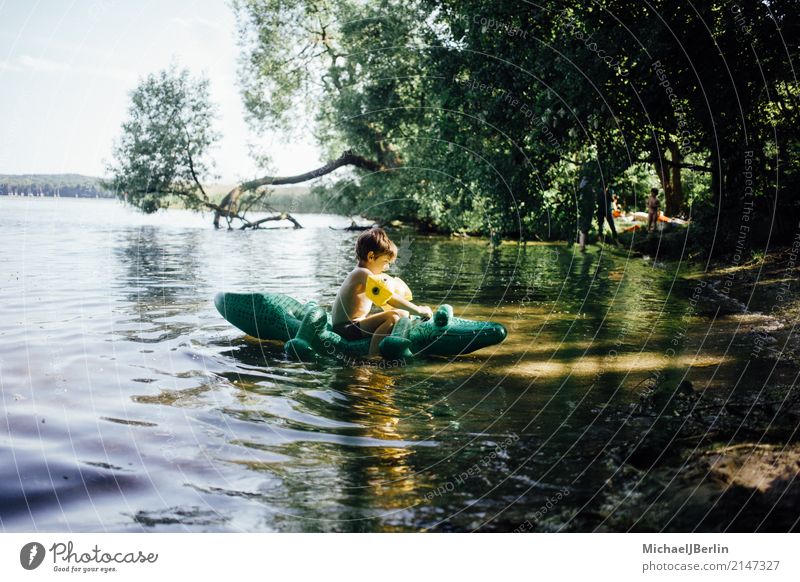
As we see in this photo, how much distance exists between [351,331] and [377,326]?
27 centimetres

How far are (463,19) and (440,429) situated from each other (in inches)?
353

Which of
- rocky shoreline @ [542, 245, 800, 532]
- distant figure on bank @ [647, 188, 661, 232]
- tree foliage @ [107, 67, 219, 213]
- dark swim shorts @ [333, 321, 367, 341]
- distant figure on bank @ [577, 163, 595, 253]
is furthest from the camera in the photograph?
distant figure on bank @ [647, 188, 661, 232]

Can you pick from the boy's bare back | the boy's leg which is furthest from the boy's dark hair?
the boy's leg

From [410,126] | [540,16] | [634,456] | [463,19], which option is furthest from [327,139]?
[634,456]

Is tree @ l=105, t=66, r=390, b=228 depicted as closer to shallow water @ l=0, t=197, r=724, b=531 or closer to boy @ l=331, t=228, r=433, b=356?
shallow water @ l=0, t=197, r=724, b=531

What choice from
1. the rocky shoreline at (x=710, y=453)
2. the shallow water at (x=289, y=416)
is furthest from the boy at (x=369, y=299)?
the rocky shoreline at (x=710, y=453)

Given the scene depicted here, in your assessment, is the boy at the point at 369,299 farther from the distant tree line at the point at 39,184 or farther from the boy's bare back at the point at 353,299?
the distant tree line at the point at 39,184

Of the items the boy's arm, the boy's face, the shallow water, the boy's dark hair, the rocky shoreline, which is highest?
the boy's dark hair

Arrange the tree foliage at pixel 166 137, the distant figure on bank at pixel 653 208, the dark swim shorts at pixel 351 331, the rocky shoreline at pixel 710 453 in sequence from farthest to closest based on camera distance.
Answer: the distant figure on bank at pixel 653 208
the tree foliage at pixel 166 137
the dark swim shorts at pixel 351 331
the rocky shoreline at pixel 710 453

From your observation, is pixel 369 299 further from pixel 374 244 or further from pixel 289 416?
pixel 289 416

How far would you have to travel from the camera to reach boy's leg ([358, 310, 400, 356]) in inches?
262

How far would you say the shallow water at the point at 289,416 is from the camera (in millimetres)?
3490

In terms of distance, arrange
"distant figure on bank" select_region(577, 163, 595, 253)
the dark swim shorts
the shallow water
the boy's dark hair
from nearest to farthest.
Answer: the shallow water → the boy's dark hair → the dark swim shorts → "distant figure on bank" select_region(577, 163, 595, 253)

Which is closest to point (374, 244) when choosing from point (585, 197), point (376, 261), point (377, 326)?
point (376, 261)
